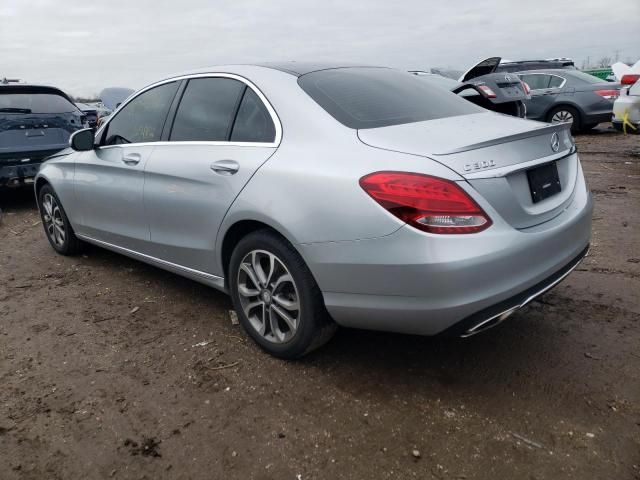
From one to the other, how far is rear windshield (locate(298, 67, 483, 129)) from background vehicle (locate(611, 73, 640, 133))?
19.3 feet

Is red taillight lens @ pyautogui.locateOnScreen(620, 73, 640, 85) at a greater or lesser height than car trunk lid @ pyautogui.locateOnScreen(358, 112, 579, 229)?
lesser

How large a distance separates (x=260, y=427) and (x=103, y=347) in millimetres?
1343

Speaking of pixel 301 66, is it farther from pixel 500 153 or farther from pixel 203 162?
pixel 500 153

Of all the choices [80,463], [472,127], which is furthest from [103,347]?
[472,127]

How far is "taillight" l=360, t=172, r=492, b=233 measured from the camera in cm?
230

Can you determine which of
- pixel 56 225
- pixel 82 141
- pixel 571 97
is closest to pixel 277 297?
pixel 82 141

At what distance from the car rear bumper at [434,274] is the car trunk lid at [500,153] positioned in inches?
3.6

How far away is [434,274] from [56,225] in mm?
4140

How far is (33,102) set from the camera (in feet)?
23.9

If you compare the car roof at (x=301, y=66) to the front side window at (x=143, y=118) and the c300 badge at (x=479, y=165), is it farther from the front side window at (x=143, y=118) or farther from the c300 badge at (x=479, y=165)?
the c300 badge at (x=479, y=165)

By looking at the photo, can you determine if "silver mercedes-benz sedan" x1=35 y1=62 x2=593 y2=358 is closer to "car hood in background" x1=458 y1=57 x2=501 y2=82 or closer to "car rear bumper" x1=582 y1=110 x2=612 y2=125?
"car hood in background" x1=458 y1=57 x2=501 y2=82

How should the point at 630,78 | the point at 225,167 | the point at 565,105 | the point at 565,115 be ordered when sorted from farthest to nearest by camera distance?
1. the point at 565,115
2. the point at 565,105
3. the point at 630,78
4. the point at 225,167

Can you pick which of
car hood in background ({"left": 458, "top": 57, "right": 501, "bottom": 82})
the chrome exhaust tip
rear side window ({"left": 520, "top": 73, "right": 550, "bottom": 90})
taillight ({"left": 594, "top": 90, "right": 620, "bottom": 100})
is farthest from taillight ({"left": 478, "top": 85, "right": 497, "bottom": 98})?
the chrome exhaust tip

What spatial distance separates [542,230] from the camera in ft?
8.35
